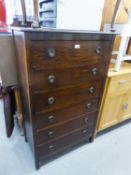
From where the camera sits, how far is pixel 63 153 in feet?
5.09

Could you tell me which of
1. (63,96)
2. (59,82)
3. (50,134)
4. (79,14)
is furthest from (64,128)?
(79,14)

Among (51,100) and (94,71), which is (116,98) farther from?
(51,100)

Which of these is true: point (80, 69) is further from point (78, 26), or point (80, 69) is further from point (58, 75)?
point (78, 26)

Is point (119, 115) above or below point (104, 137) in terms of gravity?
above

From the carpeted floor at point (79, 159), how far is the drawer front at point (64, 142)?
0.51 feet

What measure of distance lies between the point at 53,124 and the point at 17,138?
737mm

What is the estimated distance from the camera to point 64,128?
134 cm

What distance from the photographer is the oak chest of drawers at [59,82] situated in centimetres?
90

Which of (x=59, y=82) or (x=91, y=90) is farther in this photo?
(x=91, y=90)

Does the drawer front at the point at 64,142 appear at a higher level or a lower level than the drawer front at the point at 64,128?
lower

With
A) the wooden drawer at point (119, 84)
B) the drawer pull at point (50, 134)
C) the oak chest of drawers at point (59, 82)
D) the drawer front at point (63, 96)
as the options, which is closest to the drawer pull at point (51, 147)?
the oak chest of drawers at point (59, 82)

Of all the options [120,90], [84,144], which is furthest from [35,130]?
[120,90]

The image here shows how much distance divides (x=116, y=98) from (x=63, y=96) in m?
0.76

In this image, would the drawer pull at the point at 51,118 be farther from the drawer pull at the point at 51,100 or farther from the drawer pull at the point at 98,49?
the drawer pull at the point at 98,49
